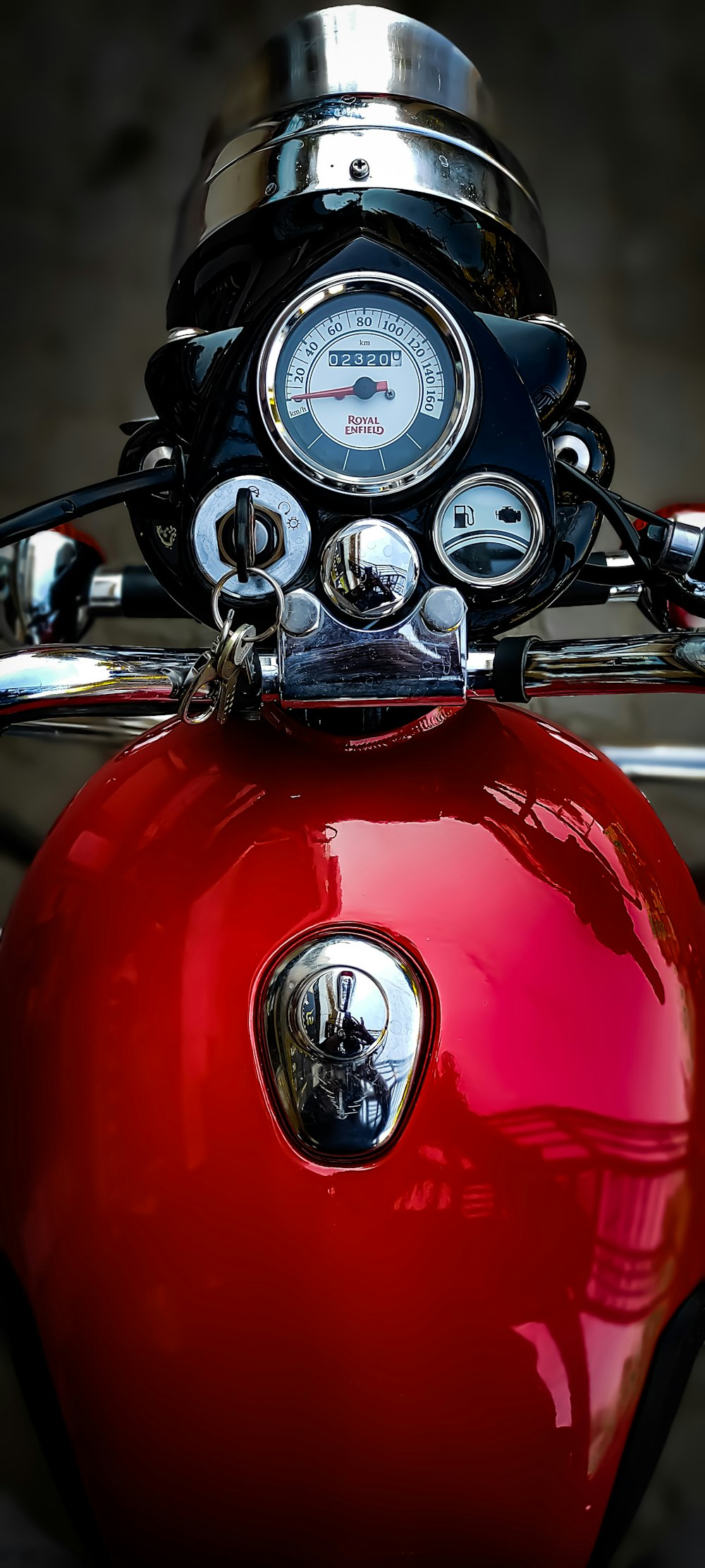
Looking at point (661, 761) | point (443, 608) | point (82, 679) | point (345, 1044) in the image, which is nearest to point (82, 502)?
point (82, 679)

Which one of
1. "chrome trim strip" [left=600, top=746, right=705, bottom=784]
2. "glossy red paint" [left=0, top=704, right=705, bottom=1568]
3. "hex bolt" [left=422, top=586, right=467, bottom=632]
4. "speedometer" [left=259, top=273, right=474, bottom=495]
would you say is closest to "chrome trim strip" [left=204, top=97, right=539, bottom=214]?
"speedometer" [left=259, top=273, right=474, bottom=495]

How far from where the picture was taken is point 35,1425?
1.95ft

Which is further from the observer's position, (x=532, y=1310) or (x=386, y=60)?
(x=386, y=60)

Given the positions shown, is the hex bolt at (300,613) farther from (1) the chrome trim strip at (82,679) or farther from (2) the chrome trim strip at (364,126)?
(2) the chrome trim strip at (364,126)

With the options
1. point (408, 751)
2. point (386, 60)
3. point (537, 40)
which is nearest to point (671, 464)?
point (537, 40)

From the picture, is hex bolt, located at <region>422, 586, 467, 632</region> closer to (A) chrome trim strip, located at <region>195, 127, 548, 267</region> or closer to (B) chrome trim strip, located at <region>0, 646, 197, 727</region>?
(B) chrome trim strip, located at <region>0, 646, 197, 727</region>

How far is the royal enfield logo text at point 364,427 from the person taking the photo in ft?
1.81

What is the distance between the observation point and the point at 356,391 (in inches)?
21.8

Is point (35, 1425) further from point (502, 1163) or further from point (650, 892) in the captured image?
point (650, 892)

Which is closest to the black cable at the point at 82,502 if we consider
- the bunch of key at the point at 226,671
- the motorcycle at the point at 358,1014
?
the motorcycle at the point at 358,1014

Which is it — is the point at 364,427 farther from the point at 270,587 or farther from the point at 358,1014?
the point at 358,1014

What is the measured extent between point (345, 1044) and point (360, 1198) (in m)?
0.07

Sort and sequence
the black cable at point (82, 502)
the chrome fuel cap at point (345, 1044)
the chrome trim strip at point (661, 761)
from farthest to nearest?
1. the chrome trim strip at point (661, 761)
2. the black cable at point (82, 502)
3. the chrome fuel cap at point (345, 1044)

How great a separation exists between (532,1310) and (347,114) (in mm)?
611
